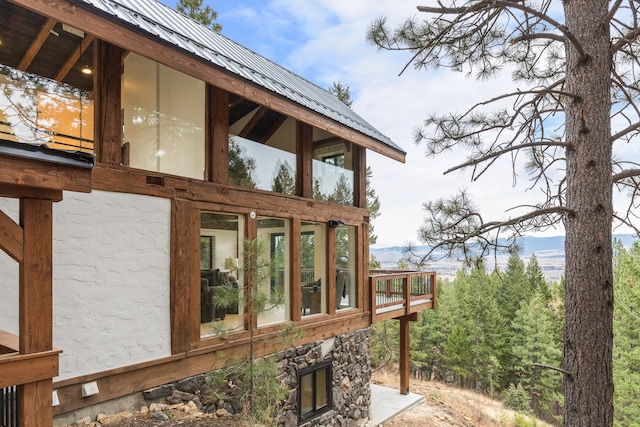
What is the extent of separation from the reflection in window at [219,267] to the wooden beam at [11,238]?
9.10 feet

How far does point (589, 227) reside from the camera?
3.50 metres

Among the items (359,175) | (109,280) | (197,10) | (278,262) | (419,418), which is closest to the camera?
(109,280)

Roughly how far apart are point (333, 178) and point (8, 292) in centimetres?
556

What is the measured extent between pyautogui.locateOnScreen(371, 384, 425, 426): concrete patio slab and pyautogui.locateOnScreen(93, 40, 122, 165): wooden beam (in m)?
7.67

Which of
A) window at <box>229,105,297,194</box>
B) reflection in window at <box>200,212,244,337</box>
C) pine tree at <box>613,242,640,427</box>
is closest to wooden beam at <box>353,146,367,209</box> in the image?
window at <box>229,105,297,194</box>

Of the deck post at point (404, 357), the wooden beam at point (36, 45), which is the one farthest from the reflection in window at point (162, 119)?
the deck post at point (404, 357)

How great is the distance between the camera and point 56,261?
3938 millimetres

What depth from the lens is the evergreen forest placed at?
21.7m

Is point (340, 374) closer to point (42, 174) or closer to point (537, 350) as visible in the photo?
point (42, 174)

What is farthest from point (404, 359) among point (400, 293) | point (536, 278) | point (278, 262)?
point (536, 278)

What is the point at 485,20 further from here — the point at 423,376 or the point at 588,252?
the point at 423,376

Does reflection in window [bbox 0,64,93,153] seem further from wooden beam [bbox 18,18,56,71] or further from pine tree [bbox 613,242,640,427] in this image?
pine tree [bbox 613,242,640,427]

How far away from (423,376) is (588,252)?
24.5 meters

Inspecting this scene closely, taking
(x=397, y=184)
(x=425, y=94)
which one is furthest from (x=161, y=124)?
(x=397, y=184)
